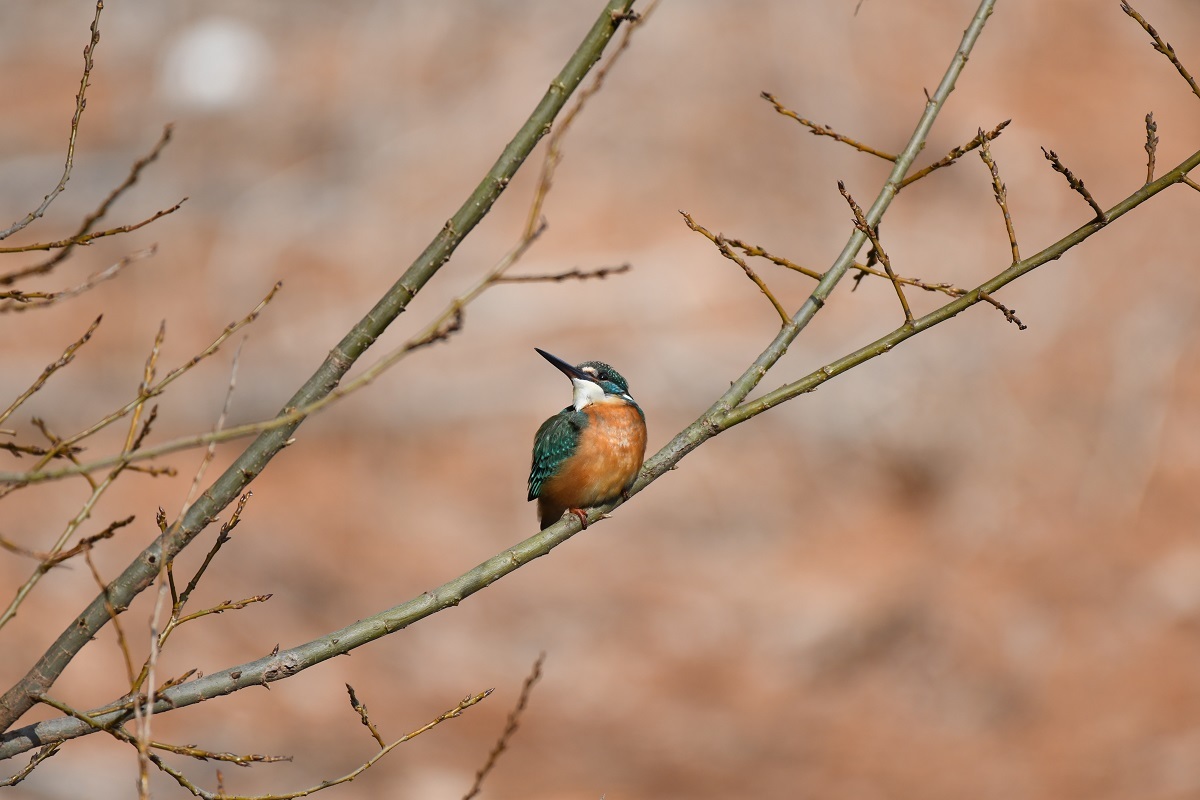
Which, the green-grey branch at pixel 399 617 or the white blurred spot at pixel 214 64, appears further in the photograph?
the white blurred spot at pixel 214 64

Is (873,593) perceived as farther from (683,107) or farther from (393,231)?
(393,231)

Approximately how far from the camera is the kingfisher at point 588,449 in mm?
5309

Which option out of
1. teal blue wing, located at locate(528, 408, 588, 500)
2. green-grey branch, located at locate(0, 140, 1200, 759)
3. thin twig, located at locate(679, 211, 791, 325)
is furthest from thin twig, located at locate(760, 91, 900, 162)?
teal blue wing, located at locate(528, 408, 588, 500)

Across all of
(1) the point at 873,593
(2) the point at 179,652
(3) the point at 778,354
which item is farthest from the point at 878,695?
(3) the point at 778,354

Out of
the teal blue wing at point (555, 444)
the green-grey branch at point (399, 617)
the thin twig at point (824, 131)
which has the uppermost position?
the teal blue wing at point (555, 444)

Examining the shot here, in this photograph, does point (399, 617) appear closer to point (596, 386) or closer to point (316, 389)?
point (316, 389)

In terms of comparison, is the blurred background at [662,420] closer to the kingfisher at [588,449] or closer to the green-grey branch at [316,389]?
the kingfisher at [588,449]

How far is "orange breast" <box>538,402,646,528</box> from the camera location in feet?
17.4

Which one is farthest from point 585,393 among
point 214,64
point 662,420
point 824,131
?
point 214,64

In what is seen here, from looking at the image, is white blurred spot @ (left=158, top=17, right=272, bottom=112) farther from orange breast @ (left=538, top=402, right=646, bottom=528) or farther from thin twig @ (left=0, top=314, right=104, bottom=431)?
thin twig @ (left=0, top=314, right=104, bottom=431)

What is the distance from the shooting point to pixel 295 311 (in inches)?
537

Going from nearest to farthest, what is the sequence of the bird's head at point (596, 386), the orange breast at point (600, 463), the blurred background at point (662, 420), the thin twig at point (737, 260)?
the thin twig at point (737, 260) < the orange breast at point (600, 463) < the bird's head at point (596, 386) < the blurred background at point (662, 420)

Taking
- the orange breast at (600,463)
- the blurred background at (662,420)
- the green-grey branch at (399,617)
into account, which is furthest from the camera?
the blurred background at (662,420)

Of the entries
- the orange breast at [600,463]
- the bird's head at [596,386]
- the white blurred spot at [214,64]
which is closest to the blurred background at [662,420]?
the white blurred spot at [214,64]
